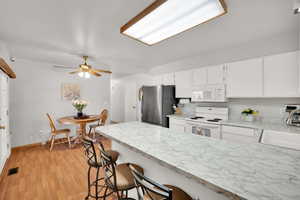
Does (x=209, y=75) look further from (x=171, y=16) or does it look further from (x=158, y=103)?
(x=171, y=16)

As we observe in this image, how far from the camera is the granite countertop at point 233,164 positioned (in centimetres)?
62

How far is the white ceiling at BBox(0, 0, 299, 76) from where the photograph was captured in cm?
149

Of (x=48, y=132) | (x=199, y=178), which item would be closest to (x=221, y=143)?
(x=199, y=178)

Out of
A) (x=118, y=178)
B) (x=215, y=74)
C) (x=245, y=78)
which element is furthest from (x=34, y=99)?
(x=245, y=78)

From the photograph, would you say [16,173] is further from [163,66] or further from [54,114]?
[163,66]

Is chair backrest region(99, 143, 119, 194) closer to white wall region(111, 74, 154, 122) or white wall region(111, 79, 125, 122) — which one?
white wall region(111, 74, 154, 122)

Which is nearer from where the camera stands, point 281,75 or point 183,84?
point 281,75

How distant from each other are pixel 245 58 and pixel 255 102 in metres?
0.93

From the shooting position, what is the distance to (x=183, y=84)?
355 cm

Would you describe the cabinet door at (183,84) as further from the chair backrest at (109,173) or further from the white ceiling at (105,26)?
the chair backrest at (109,173)

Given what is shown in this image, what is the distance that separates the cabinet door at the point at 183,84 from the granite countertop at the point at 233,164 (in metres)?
2.26

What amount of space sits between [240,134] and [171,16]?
2.29 m

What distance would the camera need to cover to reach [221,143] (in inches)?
49.3

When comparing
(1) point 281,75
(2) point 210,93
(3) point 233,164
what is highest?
(1) point 281,75
